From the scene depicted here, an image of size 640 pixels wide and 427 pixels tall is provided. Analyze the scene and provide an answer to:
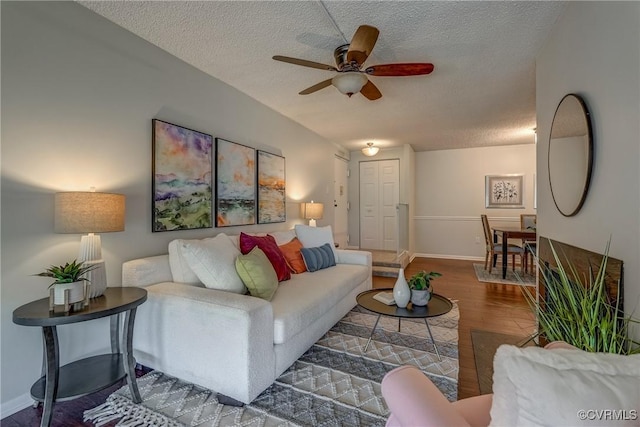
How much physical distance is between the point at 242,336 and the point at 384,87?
2734mm

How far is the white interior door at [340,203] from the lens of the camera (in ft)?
19.0

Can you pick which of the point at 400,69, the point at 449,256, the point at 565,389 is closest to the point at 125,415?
the point at 565,389

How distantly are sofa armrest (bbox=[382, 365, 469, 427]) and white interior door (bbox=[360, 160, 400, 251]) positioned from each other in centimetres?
551

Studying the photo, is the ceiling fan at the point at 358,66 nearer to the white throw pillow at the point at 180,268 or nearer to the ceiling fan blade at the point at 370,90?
the ceiling fan blade at the point at 370,90

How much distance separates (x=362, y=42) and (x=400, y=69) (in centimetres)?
42

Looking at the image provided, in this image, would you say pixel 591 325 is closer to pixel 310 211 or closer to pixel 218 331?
pixel 218 331

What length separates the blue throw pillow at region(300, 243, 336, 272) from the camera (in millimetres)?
3096

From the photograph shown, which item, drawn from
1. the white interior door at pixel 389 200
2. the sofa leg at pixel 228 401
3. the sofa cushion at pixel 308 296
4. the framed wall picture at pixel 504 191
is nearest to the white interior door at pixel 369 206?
the white interior door at pixel 389 200

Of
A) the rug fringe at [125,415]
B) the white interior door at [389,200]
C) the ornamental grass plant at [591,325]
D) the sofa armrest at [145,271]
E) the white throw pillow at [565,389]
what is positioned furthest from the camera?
Answer: the white interior door at [389,200]

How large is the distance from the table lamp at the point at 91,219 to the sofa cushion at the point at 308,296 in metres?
1.05

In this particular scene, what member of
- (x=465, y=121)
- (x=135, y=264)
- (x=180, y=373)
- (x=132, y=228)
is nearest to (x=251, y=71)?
(x=132, y=228)

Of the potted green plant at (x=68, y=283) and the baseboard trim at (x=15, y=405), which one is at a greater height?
the potted green plant at (x=68, y=283)

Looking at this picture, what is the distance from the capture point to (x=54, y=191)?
1.76 meters

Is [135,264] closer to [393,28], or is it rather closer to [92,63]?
[92,63]
